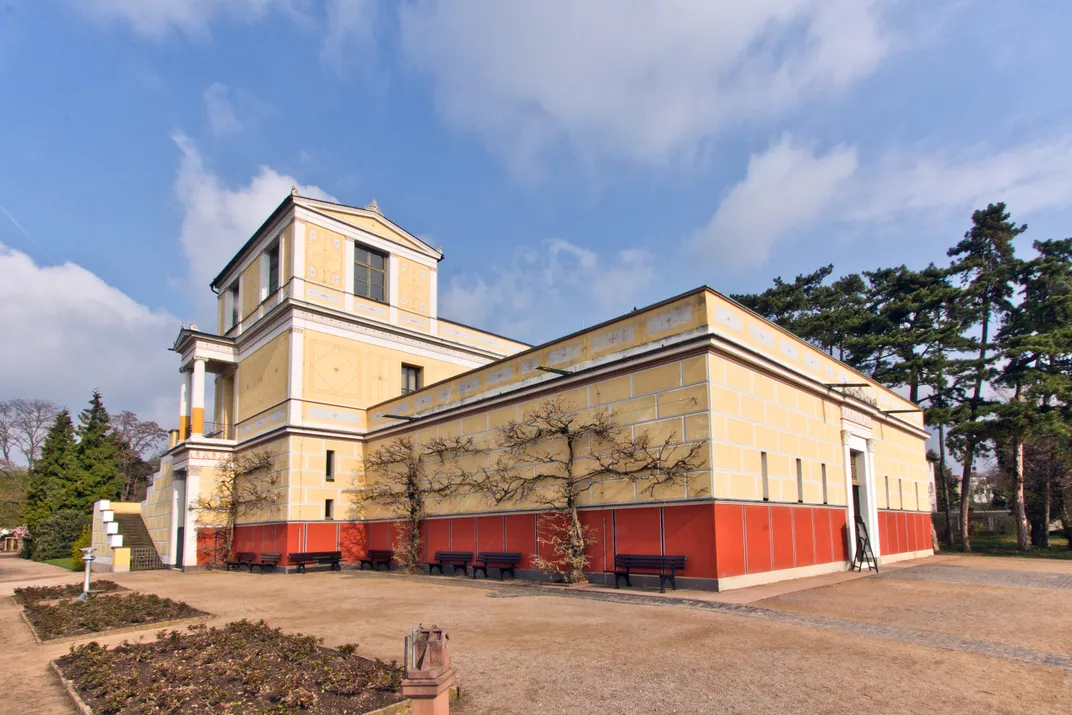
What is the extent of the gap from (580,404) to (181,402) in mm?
20805

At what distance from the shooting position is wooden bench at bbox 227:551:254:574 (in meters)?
23.5

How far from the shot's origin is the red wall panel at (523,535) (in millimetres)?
16328

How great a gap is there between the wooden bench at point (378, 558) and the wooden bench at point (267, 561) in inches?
112

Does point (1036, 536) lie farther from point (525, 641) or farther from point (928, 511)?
point (525, 641)

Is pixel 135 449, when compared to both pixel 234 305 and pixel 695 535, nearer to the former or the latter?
pixel 234 305

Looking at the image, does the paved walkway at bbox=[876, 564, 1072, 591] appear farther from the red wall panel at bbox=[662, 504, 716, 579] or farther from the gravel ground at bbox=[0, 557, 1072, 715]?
the red wall panel at bbox=[662, 504, 716, 579]

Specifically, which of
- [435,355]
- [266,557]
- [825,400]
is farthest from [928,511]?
[266,557]

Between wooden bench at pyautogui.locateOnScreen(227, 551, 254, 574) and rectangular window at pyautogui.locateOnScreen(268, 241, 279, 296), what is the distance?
32.1 feet

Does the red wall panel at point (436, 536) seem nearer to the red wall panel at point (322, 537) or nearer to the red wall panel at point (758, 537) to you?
the red wall panel at point (322, 537)

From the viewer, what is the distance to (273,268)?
26.1 metres

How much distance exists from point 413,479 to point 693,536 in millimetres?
10934

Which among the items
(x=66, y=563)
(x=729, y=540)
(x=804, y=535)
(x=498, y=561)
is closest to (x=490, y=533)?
(x=498, y=561)

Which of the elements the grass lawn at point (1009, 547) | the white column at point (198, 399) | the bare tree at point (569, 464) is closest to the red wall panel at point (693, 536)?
the bare tree at point (569, 464)

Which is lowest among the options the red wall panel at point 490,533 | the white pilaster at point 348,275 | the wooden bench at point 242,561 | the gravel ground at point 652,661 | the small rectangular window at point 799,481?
the wooden bench at point 242,561
